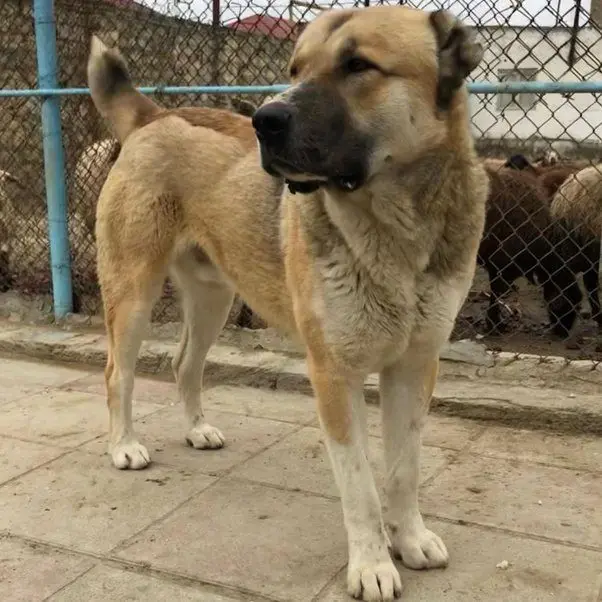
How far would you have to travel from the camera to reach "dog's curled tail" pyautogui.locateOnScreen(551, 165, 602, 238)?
564 centimetres

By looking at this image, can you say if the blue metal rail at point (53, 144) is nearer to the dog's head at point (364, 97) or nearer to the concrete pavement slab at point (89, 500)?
the concrete pavement slab at point (89, 500)

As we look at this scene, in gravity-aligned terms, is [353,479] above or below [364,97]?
below

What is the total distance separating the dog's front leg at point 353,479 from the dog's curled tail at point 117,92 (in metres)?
1.89

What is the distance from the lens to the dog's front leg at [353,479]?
2.50 meters

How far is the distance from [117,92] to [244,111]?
141 cm

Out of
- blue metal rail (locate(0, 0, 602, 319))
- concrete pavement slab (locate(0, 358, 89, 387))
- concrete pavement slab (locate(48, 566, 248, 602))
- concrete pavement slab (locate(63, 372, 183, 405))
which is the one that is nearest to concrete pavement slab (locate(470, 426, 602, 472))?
concrete pavement slab (locate(48, 566, 248, 602))

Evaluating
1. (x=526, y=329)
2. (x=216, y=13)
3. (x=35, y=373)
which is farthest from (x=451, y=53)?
(x=526, y=329)

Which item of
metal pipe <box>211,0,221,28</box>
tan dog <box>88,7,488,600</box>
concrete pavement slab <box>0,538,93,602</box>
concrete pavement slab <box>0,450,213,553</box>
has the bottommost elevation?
concrete pavement slab <box>0,450,213,553</box>

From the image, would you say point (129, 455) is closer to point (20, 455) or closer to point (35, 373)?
point (20, 455)

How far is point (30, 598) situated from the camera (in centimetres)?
246

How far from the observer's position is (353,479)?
8.21 ft

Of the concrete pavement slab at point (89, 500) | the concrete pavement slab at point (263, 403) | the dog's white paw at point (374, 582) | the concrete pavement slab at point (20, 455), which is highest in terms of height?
the dog's white paw at point (374, 582)

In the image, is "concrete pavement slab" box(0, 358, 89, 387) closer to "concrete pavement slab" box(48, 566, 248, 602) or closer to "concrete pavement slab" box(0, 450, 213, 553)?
"concrete pavement slab" box(0, 450, 213, 553)

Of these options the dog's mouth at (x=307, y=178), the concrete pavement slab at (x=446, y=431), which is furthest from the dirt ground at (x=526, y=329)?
the dog's mouth at (x=307, y=178)
